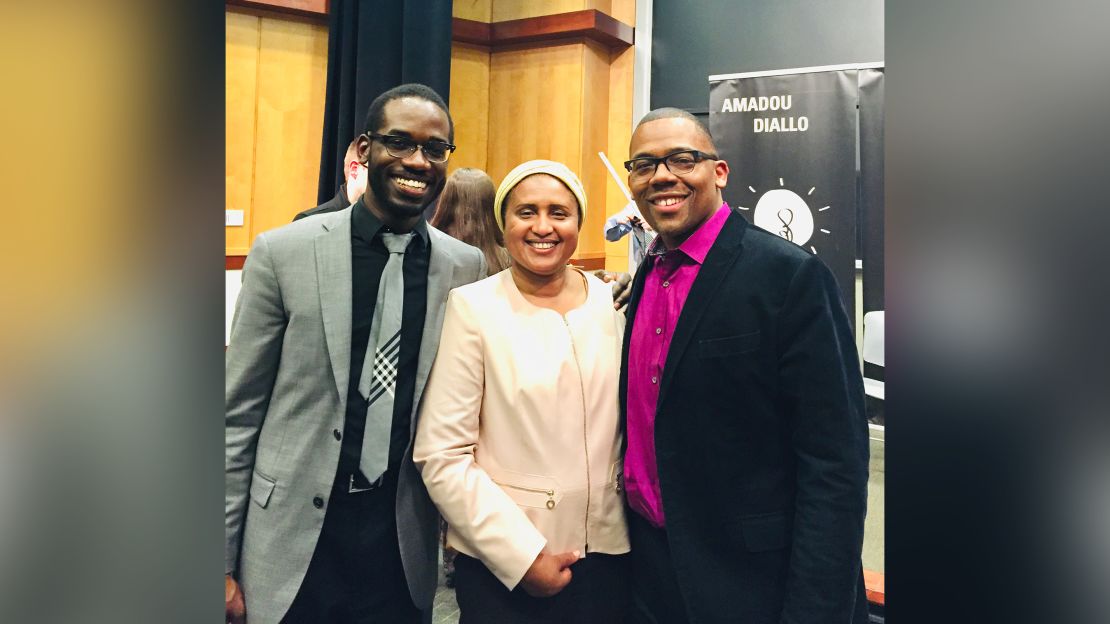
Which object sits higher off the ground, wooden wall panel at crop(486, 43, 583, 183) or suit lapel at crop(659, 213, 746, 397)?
wooden wall panel at crop(486, 43, 583, 183)

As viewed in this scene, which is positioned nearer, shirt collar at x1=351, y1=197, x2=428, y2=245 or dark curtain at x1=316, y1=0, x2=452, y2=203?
shirt collar at x1=351, y1=197, x2=428, y2=245

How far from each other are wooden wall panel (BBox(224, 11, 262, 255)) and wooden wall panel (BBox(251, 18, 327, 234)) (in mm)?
39

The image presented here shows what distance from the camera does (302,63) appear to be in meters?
4.23

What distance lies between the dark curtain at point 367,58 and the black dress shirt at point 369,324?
2.73 metres

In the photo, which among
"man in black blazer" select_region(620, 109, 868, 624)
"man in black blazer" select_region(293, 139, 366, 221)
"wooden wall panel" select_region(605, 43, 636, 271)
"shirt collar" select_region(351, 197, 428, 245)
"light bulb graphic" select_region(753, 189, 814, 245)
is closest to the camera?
"man in black blazer" select_region(620, 109, 868, 624)

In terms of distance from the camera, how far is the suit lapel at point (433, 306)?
4.98 ft

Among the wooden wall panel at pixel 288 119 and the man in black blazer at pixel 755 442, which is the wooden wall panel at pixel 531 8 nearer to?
the wooden wall panel at pixel 288 119

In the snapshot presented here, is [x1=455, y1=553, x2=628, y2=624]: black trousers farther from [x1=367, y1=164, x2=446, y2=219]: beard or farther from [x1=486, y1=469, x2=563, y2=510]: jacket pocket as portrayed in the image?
[x1=367, y1=164, x2=446, y2=219]: beard

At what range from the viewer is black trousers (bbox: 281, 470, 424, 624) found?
148 centimetres

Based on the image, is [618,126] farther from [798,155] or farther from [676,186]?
[676,186]

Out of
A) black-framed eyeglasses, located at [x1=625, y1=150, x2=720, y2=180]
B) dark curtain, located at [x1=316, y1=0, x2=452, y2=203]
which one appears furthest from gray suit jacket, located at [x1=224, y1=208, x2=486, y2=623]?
dark curtain, located at [x1=316, y1=0, x2=452, y2=203]

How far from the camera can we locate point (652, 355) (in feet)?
4.82
